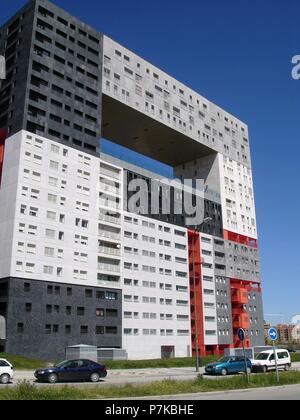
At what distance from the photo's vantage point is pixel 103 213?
6888 centimetres

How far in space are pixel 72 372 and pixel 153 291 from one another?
46.5m

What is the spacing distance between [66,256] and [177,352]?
28.0 meters

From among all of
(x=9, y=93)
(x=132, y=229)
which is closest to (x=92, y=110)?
(x=9, y=93)

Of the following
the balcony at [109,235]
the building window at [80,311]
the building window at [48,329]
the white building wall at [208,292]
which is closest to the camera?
the building window at [48,329]

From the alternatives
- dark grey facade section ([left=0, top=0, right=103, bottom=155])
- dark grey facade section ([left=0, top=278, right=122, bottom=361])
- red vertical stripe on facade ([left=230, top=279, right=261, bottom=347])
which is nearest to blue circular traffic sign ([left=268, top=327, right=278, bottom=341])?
dark grey facade section ([left=0, top=278, right=122, bottom=361])

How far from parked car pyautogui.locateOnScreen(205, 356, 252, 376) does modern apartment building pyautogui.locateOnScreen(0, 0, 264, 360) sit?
53.5ft

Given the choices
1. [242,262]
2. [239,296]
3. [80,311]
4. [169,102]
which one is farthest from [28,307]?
[242,262]

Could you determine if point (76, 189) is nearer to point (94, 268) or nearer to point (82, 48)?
point (94, 268)

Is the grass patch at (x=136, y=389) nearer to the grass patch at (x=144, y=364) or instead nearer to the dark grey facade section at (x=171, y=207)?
the grass patch at (x=144, y=364)

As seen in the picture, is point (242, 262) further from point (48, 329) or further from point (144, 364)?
point (144, 364)

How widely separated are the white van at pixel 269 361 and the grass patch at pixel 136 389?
416 inches

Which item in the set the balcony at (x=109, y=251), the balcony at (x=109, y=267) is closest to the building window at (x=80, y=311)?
the balcony at (x=109, y=267)

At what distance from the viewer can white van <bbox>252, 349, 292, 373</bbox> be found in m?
35.8

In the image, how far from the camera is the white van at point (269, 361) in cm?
3579
